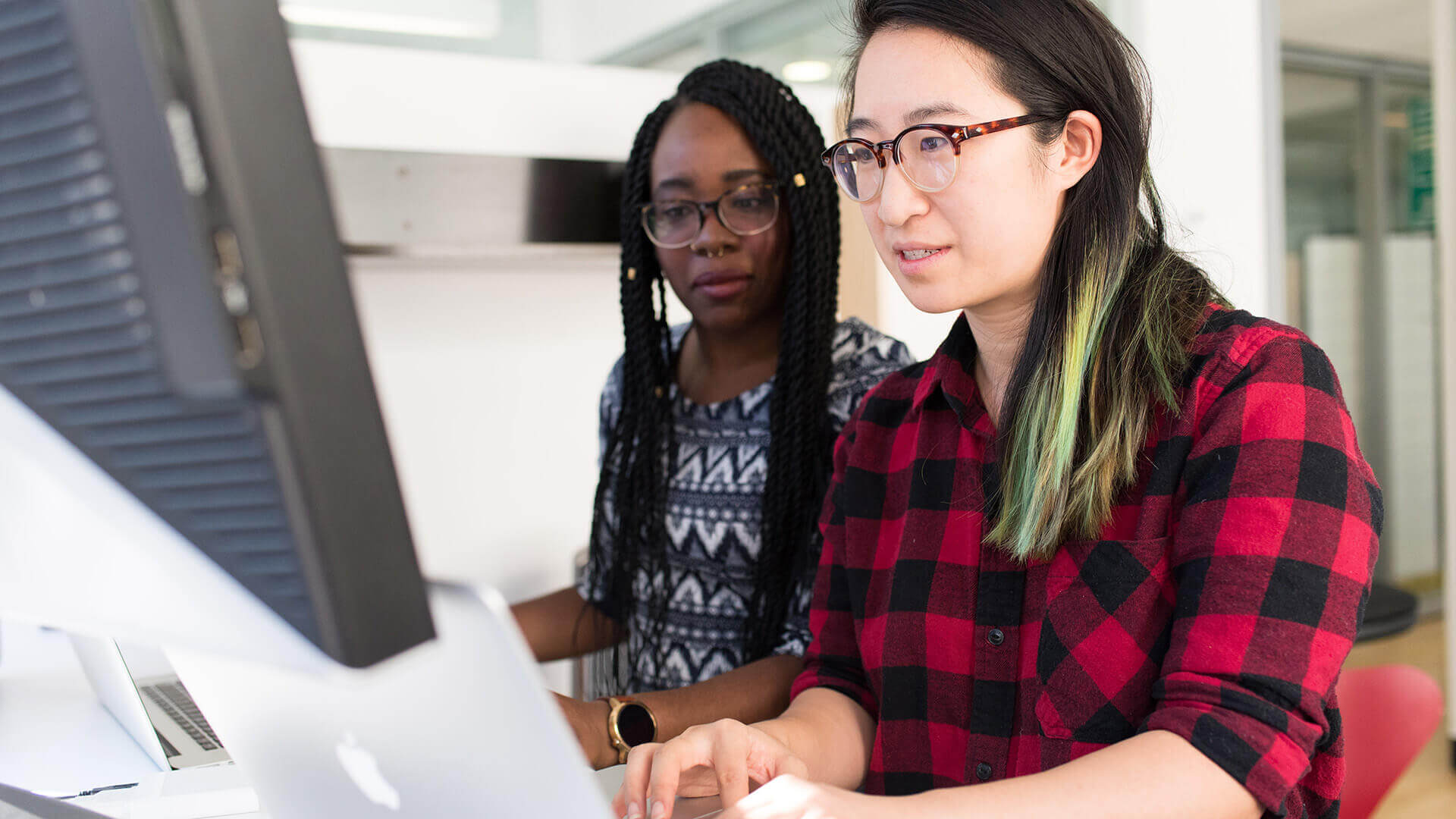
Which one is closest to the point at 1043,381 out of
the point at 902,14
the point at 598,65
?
the point at 902,14

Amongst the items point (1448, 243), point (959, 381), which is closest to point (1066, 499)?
point (959, 381)

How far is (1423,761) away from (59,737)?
2.78 m

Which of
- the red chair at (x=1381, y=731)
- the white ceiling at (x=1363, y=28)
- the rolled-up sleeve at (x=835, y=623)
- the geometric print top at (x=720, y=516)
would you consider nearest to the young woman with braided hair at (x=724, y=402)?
the geometric print top at (x=720, y=516)

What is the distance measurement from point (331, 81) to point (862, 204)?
1058mm

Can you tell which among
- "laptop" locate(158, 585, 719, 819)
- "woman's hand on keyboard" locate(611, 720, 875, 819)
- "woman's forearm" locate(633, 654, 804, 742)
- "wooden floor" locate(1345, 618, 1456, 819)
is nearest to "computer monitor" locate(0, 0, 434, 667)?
"laptop" locate(158, 585, 719, 819)

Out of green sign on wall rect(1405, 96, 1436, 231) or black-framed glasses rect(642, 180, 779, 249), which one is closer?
black-framed glasses rect(642, 180, 779, 249)

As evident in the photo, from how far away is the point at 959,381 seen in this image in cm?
104

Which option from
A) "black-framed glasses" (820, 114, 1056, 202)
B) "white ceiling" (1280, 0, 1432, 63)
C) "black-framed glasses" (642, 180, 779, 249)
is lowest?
"black-framed glasses" (642, 180, 779, 249)

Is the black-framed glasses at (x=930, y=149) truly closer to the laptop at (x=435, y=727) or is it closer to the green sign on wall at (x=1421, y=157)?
the laptop at (x=435, y=727)

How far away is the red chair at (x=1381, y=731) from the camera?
3.57 feet

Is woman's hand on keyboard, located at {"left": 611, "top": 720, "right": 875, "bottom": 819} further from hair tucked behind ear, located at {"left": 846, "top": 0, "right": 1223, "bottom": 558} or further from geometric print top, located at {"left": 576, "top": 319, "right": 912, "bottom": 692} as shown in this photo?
geometric print top, located at {"left": 576, "top": 319, "right": 912, "bottom": 692}

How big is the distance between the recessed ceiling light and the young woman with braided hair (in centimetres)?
75

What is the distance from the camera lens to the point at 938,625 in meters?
0.98

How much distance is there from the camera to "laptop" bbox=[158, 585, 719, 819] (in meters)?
0.35
